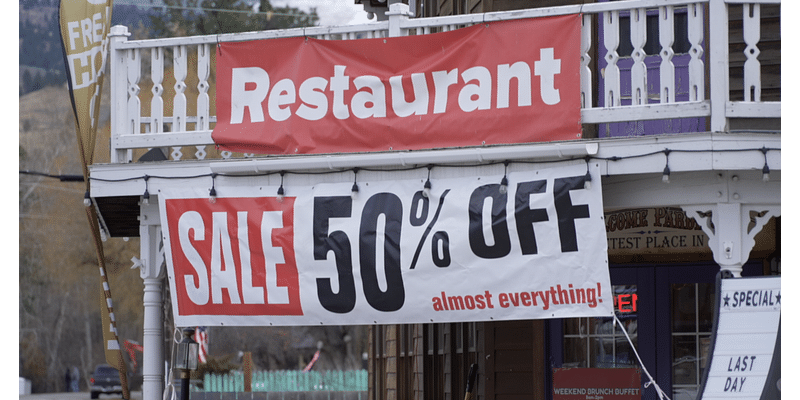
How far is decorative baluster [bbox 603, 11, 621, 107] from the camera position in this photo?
7695mm

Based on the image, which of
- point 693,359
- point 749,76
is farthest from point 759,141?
point 693,359

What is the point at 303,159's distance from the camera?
325 inches

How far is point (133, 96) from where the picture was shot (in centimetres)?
887

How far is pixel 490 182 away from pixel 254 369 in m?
36.1

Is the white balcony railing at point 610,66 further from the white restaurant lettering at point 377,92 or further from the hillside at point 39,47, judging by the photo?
the hillside at point 39,47

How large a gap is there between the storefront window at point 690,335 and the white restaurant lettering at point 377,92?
378cm

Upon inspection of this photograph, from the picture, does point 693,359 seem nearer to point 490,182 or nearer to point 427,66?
point 490,182

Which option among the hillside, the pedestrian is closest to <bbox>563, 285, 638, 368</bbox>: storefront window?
the pedestrian

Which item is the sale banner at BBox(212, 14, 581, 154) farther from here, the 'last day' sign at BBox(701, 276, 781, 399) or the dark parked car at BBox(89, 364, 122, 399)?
the dark parked car at BBox(89, 364, 122, 399)

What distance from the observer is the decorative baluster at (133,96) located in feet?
29.1

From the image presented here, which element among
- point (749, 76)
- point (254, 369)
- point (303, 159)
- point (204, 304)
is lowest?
point (254, 369)

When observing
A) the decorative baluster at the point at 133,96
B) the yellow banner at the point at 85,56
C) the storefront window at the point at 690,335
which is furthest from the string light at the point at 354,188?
the storefront window at the point at 690,335

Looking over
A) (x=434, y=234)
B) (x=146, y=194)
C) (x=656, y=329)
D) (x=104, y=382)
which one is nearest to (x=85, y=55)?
(x=146, y=194)

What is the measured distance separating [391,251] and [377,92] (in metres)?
1.37
